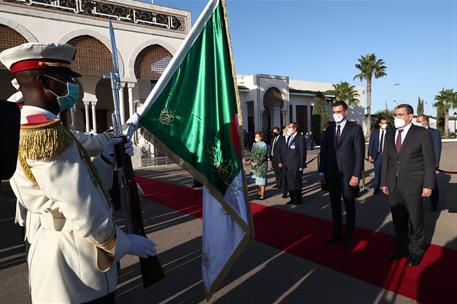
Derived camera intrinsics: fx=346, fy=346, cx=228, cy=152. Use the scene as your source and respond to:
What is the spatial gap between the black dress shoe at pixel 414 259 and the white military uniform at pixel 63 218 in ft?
11.9

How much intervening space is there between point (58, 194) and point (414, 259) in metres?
4.10

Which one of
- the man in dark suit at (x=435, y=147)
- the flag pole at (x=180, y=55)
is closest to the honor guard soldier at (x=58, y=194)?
the flag pole at (x=180, y=55)

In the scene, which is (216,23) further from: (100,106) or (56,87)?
(100,106)

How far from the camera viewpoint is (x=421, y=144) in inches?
166

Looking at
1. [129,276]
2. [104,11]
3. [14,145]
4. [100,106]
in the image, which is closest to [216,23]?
[14,145]

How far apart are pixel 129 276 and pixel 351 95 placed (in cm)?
4056

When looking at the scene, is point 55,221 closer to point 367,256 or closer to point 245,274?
point 245,274

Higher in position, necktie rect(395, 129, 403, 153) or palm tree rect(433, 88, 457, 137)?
palm tree rect(433, 88, 457, 137)

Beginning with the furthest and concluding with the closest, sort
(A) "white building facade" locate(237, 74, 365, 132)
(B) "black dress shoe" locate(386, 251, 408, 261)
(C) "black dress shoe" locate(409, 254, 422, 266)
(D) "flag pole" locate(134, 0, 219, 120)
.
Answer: (A) "white building facade" locate(237, 74, 365, 132) → (B) "black dress shoe" locate(386, 251, 408, 261) → (C) "black dress shoe" locate(409, 254, 422, 266) → (D) "flag pole" locate(134, 0, 219, 120)

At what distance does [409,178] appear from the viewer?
425 centimetres

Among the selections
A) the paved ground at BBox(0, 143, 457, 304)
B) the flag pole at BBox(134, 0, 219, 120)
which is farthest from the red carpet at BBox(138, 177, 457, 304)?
the flag pole at BBox(134, 0, 219, 120)

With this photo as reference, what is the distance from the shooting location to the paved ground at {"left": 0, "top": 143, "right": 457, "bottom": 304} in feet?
11.6

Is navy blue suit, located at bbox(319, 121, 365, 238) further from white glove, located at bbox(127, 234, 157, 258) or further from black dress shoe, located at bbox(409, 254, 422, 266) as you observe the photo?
white glove, located at bbox(127, 234, 157, 258)

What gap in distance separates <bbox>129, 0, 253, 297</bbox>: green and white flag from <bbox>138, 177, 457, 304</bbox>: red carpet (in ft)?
6.03
